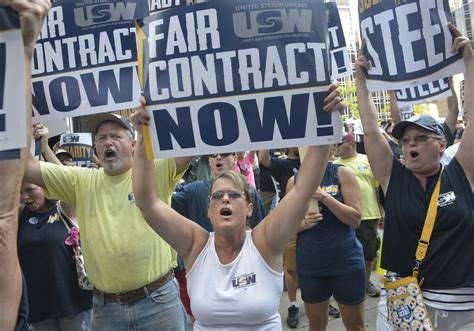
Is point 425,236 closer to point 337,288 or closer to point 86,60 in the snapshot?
point 337,288

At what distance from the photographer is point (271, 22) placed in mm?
2355

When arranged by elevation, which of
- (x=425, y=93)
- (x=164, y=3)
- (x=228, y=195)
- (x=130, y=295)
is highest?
(x=164, y=3)

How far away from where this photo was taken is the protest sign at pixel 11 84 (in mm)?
1559

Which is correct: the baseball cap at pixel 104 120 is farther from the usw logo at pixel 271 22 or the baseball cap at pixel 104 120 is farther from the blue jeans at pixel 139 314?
the usw logo at pixel 271 22

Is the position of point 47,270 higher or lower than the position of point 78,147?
lower

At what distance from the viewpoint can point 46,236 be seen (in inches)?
143

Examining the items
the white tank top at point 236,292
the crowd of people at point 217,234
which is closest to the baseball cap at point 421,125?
the crowd of people at point 217,234

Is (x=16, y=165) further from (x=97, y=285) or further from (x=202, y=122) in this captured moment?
(x=97, y=285)

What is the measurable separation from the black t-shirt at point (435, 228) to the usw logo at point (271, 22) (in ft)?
4.11

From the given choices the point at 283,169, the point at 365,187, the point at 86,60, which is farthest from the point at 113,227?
the point at 365,187

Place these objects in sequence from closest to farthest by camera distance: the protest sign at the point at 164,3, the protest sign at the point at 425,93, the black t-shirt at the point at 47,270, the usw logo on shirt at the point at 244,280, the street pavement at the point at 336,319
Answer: the usw logo on shirt at the point at 244,280 < the black t-shirt at the point at 47,270 < the protest sign at the point at 425,93 < the protest sign at the point at 164,3 < the street pavement at the point at 336,319

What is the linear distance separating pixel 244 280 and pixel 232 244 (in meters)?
0.24

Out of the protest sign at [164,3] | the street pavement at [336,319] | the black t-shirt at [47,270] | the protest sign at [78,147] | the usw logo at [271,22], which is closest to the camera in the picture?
the usw logo at [271,22]

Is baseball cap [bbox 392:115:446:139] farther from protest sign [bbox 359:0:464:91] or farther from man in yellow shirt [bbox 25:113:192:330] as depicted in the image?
man in yellow shirt [bbox 25:113:192:330]
